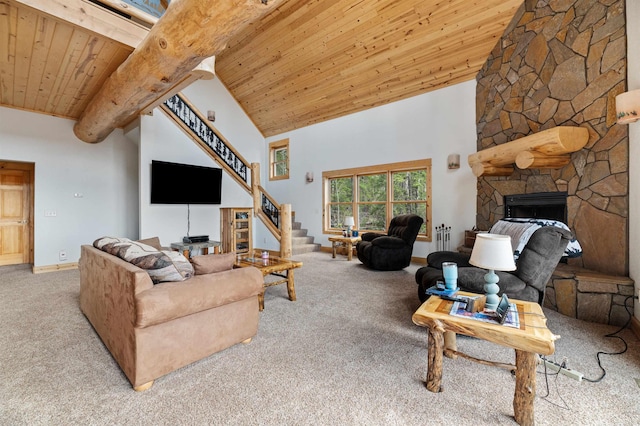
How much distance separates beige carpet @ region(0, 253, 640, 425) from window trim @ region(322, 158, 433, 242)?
10.00 ft

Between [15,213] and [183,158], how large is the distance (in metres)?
3.44

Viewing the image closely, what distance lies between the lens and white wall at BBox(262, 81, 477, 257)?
5449 mm

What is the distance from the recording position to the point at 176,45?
7.52 feet

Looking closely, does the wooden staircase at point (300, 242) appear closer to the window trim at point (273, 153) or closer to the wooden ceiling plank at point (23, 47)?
the window trim at point (273, 153)

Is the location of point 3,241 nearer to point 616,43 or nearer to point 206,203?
point 206,203

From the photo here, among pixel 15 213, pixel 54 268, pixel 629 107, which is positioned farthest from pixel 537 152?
pixel 15 213

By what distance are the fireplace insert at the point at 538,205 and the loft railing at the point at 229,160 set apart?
398 cm

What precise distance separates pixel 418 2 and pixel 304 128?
13.7ft

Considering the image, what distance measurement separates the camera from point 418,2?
179 inches

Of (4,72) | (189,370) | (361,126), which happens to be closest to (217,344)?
(189,370)

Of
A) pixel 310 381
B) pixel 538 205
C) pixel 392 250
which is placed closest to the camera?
pixel 310 381

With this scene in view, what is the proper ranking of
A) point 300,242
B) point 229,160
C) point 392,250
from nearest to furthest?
point 392,250
point 229,160
point 300,242

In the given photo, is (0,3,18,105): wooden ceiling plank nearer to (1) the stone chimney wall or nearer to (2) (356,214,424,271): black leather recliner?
(2) (356,214,424,271): black leather recliner

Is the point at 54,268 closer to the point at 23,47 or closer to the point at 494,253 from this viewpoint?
the point at 23,47
